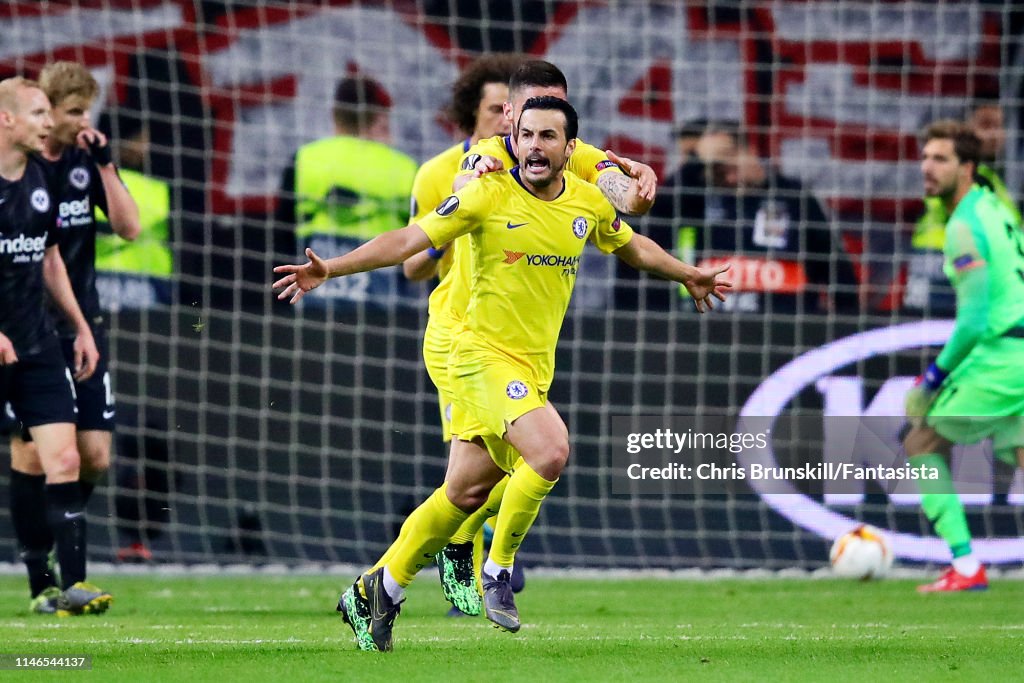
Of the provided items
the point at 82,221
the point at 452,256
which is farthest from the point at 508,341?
the point at 82,221

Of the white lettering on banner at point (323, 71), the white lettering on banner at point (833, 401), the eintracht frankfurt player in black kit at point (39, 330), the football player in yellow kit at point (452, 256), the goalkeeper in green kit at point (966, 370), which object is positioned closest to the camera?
the football player in yellow kit at point (452, 256)

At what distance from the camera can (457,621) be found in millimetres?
7043

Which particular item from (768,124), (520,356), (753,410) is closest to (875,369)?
(753,410)

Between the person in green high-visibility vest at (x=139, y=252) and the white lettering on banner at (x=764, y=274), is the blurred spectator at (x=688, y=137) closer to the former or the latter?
the white lettering on banner at (x=764, y=274)

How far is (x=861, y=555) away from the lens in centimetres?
903

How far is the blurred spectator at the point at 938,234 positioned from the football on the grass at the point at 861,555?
1.62 metres

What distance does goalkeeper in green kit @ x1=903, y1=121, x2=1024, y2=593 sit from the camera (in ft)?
28.1

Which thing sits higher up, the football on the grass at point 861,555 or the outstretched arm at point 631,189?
the outstretched arm at point 631,189

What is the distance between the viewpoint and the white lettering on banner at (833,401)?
9.84 meters

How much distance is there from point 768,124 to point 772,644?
572 cm

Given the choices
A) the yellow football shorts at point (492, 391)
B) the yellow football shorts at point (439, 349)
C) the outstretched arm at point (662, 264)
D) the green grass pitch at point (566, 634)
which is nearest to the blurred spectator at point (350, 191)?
the green grass pitch at point (566, 634)

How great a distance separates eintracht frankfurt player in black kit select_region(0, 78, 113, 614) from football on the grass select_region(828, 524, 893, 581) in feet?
12.9

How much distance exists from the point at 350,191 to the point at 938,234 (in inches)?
147

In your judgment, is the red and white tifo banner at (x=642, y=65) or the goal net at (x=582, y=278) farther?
the red and white tifo banner at (x=642, y=65)
